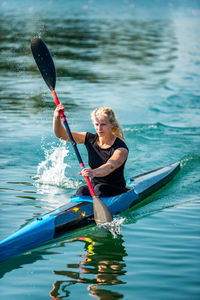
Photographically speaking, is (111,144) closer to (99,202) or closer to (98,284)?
(99,202)

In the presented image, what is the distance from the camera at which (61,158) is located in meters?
8.55

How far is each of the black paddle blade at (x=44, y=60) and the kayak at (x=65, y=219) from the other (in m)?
1.77

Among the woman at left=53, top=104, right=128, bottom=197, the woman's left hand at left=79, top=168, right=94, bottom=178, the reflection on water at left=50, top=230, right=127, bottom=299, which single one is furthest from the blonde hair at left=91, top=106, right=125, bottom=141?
the reflection on water at left=50, top=230, right=127, bottom=299

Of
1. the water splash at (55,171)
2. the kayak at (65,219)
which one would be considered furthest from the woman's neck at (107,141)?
the water splash at (55,171)

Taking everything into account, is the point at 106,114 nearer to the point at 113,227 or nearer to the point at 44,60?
the point at 113,227

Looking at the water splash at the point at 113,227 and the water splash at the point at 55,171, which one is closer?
the water splash at the point at 113,227

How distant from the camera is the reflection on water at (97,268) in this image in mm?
4590

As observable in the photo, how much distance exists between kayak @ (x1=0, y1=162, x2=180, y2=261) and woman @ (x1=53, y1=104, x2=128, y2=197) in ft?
0.48

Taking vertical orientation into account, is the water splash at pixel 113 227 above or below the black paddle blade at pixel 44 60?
below

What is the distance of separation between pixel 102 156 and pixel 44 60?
1767mm

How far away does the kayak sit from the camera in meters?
5.27

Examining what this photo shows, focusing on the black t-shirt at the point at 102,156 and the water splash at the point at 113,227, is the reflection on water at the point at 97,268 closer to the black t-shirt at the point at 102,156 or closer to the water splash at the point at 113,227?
the water splash at the point at 113,227

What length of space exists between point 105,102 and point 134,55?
9.07 metres

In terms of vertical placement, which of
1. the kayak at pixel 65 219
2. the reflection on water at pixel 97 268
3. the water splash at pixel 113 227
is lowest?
the reflection on water at pixel 97 268
